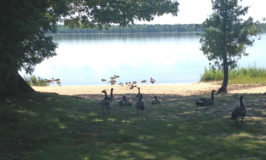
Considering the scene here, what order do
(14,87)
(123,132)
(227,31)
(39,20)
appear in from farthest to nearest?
(227,31) → (14,87) → (123,132) → (39,20)

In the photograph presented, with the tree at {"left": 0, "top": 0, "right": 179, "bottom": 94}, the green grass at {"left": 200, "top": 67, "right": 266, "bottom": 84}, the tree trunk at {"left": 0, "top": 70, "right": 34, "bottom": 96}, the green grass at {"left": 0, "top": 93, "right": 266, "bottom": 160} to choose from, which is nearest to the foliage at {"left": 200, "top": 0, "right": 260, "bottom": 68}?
the tree at {"left": 0, "top": 0, "right": 179, "bottom": 94}

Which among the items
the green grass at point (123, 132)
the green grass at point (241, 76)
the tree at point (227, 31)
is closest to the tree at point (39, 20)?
the green grass at point (123, 132)

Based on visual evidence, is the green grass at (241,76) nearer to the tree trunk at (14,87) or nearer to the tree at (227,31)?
the tree at (227,31)

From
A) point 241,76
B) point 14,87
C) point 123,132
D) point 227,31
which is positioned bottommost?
point 241,76

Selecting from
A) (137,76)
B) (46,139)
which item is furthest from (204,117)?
(137,76)

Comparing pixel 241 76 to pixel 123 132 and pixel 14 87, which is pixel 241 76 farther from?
pixel 123 132

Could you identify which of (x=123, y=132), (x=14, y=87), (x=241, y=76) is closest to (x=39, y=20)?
(x=123, y=132)

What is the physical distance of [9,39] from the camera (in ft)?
37.0

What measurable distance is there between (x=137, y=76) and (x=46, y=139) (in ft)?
142

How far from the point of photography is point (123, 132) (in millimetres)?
12789

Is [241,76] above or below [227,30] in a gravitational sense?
below

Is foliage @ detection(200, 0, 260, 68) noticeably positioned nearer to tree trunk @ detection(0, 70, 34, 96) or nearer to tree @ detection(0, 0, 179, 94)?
tree @ detection(0, 0, 179, 94)

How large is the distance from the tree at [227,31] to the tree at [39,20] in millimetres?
3627

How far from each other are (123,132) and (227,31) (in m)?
18.5
